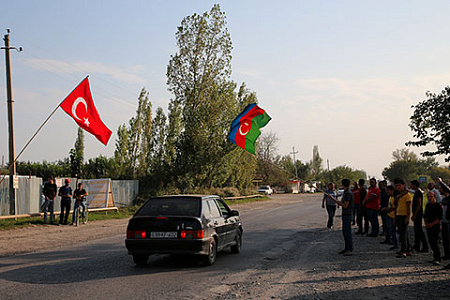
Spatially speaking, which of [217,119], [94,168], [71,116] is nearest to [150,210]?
[71,116]

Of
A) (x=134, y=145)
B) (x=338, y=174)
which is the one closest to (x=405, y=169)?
(x=338, y=174)

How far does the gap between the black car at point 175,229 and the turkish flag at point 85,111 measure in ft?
28.9

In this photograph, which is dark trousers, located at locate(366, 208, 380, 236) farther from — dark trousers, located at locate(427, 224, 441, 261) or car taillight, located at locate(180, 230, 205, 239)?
car taillight, located at locate(180, 230, 205, 239)

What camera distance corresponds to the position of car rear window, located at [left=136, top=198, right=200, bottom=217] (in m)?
9.49

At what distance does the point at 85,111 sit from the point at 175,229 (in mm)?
10357

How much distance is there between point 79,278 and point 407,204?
754 centimetres

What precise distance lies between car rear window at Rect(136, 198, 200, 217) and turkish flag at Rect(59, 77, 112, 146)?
28.9 ft

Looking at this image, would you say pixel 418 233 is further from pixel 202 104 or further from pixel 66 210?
pixel 202 104

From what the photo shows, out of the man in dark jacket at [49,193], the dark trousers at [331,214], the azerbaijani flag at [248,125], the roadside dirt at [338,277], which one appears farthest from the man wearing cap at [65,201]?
the dark trousers at [331,214]

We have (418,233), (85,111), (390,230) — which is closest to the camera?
(418,233)

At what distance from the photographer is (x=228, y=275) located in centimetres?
861

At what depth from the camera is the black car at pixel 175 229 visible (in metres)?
9.08

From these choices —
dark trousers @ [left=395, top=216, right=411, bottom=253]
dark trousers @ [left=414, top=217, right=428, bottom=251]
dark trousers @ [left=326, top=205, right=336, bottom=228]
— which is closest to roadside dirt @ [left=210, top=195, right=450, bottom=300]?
dark trousers @ [left=395, top=216, right=411, bottom=253]

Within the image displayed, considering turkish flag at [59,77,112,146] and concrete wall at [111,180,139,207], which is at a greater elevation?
turkish flag at [59,77,112,146]
